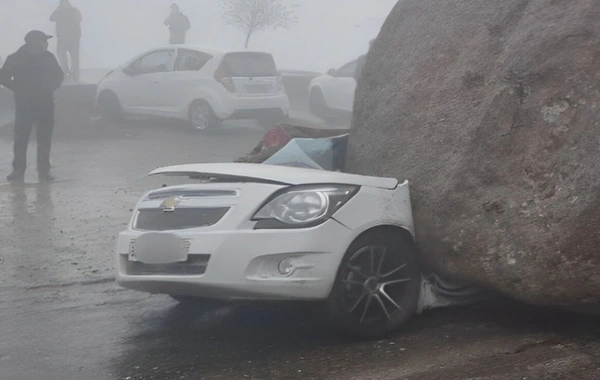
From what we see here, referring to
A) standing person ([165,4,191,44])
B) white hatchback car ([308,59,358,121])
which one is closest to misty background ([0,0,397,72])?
standing person ([165,4,191,44])

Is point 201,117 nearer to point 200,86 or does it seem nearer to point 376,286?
point 200,86

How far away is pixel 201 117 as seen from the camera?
17.9 m

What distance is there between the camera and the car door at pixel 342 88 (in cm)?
2047

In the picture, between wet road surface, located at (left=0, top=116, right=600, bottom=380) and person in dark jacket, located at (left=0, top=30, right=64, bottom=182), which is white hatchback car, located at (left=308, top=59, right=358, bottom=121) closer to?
person in dark jacket, located at (left=0, top=30, right=64, bottom=182)

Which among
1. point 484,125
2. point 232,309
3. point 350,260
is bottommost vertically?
point 232,309

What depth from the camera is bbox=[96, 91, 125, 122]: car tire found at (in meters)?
19.2

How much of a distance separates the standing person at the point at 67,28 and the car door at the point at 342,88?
24.0 feet

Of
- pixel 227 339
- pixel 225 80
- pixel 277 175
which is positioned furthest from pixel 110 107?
pixel 277 175

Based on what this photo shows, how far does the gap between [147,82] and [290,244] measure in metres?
14.2

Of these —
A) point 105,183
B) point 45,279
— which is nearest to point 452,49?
point 45,279

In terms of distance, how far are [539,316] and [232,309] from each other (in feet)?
6.17

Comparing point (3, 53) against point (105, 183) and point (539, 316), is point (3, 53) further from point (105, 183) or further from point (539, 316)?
point (539, 316)

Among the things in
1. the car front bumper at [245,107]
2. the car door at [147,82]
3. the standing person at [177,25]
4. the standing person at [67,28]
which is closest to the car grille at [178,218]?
the car front bumper at [245,107]

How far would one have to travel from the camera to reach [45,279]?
7.14 m
